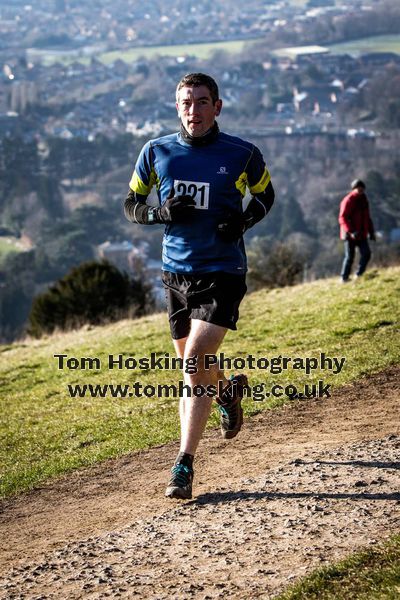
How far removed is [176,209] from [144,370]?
6.55 m

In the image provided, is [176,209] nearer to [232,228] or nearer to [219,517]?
[232,228]

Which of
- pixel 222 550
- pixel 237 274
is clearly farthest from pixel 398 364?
pixel 222 550

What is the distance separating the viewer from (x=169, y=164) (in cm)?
622

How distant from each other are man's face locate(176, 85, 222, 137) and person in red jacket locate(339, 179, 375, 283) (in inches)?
474

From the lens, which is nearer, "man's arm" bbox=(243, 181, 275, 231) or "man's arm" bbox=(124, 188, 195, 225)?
"man's arm" bbox=(124, 188, 195, 225)

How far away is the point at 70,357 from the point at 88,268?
12.9 metres

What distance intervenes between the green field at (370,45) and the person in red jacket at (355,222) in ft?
359

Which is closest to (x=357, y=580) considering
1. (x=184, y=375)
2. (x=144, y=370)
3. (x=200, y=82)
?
(x=184, y=375)

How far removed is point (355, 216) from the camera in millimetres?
18047

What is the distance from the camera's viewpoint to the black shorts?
618 cm

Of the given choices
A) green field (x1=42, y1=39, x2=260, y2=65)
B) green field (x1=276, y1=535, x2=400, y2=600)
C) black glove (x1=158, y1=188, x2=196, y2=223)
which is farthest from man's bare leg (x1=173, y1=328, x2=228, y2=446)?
green field (x1=42, y1=39, x2=260, y2=65)

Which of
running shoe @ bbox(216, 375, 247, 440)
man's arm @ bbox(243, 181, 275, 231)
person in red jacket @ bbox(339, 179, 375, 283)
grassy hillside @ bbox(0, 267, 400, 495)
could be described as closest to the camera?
man's arm @ bbox(243, 181, 275, 231)

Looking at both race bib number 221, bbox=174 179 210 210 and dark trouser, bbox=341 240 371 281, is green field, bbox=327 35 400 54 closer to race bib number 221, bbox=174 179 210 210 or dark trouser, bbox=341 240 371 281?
dark trouser, bbox=341 240 371 281

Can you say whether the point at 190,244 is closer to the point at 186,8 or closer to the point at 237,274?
the point at 237,274
